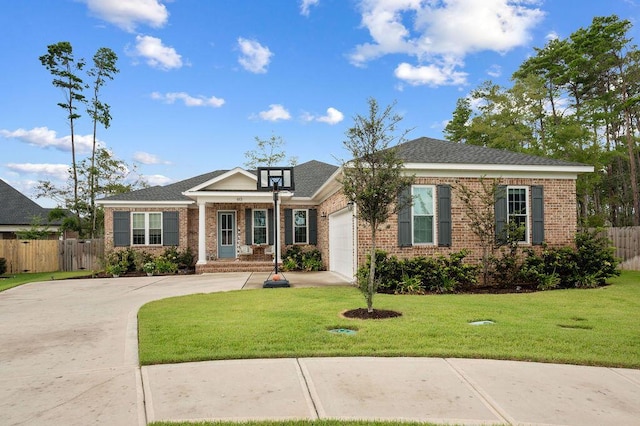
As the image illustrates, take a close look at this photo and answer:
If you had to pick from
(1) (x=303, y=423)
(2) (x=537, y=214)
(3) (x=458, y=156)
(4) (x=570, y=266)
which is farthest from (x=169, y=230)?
(1) (x=303, y=423)

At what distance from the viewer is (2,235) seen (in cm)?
2569

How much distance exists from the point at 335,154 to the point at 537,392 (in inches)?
235

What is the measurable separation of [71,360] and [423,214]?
913 cm

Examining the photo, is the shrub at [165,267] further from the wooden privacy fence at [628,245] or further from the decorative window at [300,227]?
the wooden privacy fence at [628,245]

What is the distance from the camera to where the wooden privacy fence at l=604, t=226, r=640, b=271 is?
1636 centimetres

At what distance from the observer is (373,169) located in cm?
746

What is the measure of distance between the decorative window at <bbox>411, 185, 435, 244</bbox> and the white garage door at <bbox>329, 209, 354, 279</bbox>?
6.40 feet

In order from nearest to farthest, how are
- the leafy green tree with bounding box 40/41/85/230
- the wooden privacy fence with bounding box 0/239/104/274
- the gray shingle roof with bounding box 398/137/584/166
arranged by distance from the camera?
the gray shingle roof with bounding box 398/137/584/166 < the wooden privacy fence with bounding box 0/239/104/274 < the leafy green tree with bounding box 40/41/85/230

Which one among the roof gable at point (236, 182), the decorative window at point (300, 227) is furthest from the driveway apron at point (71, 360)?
the decorative window at point (300, 227)

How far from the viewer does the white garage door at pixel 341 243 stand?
13.0 m

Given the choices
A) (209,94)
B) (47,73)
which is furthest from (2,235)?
(209,94)

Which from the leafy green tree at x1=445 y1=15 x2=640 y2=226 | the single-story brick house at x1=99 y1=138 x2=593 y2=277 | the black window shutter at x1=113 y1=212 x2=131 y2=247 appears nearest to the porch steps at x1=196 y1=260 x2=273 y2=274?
the single-story brick house at x1=99 y1=138 x2=593 y2=277

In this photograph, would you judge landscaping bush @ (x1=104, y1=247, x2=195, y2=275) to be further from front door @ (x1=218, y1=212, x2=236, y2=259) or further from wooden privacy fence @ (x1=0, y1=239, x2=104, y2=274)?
wooden privacy fence @ (x1=0, y1=239, x2=104, y2=274)

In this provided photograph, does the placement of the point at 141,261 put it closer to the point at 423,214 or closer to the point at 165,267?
the point at 165,267
